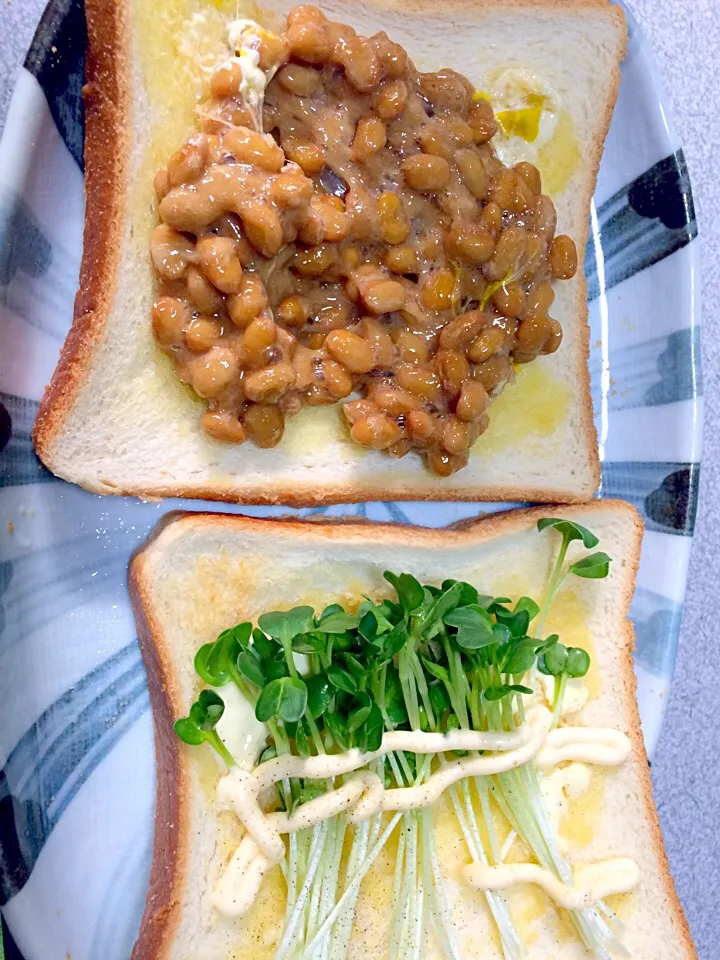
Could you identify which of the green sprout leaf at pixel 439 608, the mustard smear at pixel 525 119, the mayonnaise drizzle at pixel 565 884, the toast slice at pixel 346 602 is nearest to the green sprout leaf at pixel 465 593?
the green sprout leaf at pixel 439 608

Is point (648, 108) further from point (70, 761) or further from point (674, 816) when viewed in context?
point (70, 761)

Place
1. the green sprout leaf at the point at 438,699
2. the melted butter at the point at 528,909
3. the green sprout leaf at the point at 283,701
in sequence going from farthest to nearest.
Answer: the melted butter at the point at 528,909 → the green sprout leaf at the point at 438,699 → the green sprout leaf at the point at 283,701

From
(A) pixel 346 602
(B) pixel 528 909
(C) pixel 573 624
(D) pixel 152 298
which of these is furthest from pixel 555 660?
(D) pixel 152 298

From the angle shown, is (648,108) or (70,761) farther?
(648,108)

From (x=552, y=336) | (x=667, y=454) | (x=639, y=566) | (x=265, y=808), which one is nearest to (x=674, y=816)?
(x=639, y=566)

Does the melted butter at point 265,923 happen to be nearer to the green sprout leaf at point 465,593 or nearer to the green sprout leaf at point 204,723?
the green sprout leaf at point 204,723

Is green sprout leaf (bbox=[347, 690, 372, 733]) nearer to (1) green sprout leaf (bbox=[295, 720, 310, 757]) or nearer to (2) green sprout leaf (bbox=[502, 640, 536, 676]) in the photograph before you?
(1) green sprout leaf (bbox=[295, 720, 310, 757])
